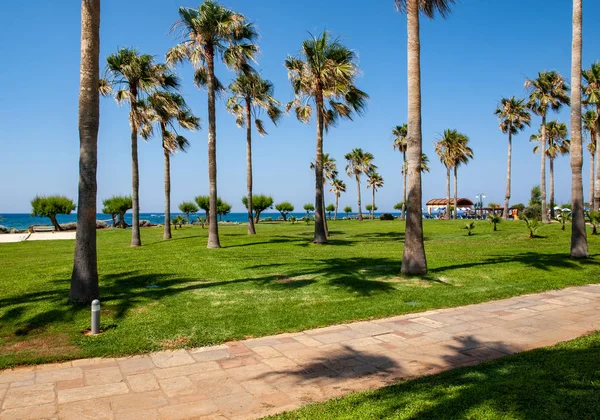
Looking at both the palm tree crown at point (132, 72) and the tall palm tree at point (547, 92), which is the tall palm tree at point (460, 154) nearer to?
the tall palm tree at point (547, 92)

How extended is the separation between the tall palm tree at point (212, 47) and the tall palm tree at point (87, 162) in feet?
36.4

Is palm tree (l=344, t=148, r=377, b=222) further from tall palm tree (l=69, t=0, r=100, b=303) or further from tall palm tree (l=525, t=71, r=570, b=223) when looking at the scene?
tall palm tree (l=69, t=0, r=100, b=303)

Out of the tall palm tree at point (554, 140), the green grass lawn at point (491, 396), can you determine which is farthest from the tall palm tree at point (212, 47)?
the tall palm tree at point (554, 140)

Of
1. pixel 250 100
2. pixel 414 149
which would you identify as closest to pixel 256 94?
pixel 250 100

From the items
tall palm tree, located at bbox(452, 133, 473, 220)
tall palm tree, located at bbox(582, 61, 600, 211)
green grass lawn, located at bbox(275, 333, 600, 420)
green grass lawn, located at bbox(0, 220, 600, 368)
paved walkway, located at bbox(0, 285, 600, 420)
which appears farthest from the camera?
tall palm tree, located at bbox(452, 133, 473, 220)

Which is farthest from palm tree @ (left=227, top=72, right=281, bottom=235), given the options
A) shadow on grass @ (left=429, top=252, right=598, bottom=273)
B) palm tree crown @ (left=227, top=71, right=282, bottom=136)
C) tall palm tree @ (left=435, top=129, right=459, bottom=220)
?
tall palm tree @ (left=435, top=129, right=459, bottom=220)

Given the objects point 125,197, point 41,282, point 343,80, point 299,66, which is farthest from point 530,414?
point 125,197

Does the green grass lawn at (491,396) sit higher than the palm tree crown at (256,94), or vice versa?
the palm tree crown at (256,94)

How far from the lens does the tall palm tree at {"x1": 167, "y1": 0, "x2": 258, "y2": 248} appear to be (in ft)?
66.1

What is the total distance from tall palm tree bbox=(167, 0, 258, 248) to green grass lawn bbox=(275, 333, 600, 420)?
16561 millimetres

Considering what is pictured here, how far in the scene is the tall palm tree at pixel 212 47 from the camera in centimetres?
2016

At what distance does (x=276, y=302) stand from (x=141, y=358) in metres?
3.78

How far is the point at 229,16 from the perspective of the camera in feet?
66.6

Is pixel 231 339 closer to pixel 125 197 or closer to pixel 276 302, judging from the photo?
pixel 276 302
